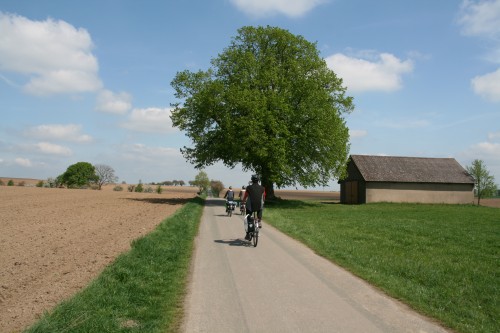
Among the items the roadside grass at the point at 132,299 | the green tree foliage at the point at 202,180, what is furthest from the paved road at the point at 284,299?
the green tree foliage at the point at 202,180

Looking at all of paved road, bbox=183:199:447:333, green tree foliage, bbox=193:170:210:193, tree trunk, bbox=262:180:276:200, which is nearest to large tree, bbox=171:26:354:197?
tree trunk, bbox=262:180:276:200

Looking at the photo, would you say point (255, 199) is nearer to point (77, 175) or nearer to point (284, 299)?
point (284, 299)

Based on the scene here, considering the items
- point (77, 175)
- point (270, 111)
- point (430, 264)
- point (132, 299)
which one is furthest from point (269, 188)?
point (77, 175)

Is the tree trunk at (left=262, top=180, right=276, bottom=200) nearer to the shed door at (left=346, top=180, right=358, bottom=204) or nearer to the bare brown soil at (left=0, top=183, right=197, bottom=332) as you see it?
the shed door at (left=346, top=180, right=358, bottom=204)

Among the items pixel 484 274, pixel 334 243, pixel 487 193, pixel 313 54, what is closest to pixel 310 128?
pixel 313 54

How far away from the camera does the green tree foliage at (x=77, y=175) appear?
104 metres

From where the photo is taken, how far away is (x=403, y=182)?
45.8 m

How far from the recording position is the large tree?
32281 millimetres

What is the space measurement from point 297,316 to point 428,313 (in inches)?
87.3

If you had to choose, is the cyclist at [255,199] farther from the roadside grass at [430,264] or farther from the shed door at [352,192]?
the shed door at [352,192]

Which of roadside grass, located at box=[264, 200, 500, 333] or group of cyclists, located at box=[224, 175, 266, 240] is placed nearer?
roadside grass, located at box=[264, 200, 500, 333]

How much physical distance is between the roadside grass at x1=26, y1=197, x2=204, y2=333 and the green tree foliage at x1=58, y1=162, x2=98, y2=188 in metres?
102

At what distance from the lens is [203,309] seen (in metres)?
6.35

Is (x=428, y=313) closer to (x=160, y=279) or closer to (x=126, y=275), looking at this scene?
(x=160, y=279)
